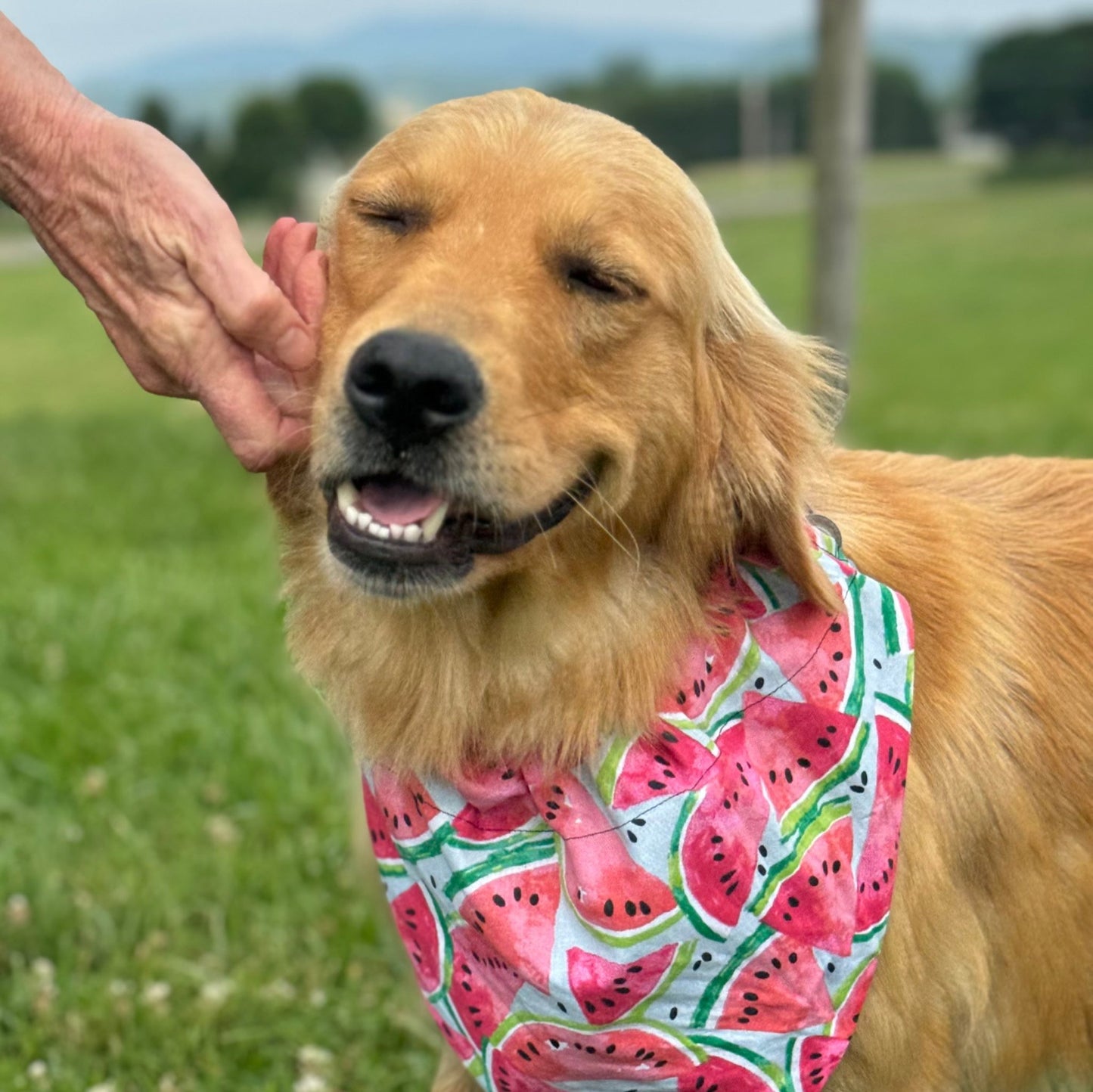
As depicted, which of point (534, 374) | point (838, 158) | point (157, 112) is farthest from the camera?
point (157, 112)

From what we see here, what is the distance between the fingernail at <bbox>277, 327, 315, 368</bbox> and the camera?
2615 mm

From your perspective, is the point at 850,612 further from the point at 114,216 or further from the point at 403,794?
the point at 114,216

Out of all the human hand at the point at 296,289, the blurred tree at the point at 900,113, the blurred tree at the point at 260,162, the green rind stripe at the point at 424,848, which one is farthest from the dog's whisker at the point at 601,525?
the blurred tree at the point at 900,113

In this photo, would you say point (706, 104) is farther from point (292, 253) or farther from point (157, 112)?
point (292, 253)

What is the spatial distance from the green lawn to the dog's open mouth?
1327mm

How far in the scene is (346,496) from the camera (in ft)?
8.25

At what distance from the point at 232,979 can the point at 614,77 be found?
116 feet

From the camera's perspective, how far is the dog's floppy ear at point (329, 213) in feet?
9.42

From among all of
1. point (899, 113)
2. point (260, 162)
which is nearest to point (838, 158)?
point (260, 162)

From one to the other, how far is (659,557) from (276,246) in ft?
3.19

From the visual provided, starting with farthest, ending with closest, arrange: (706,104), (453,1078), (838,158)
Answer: (706,104) → (838,158) → (453,1078)

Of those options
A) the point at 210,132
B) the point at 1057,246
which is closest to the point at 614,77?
the point at 1057,246

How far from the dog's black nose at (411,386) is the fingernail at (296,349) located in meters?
0.29

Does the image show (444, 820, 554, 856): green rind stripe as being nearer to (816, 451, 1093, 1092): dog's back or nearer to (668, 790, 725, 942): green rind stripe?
(668, 790, 725, 942): green rind stripe
